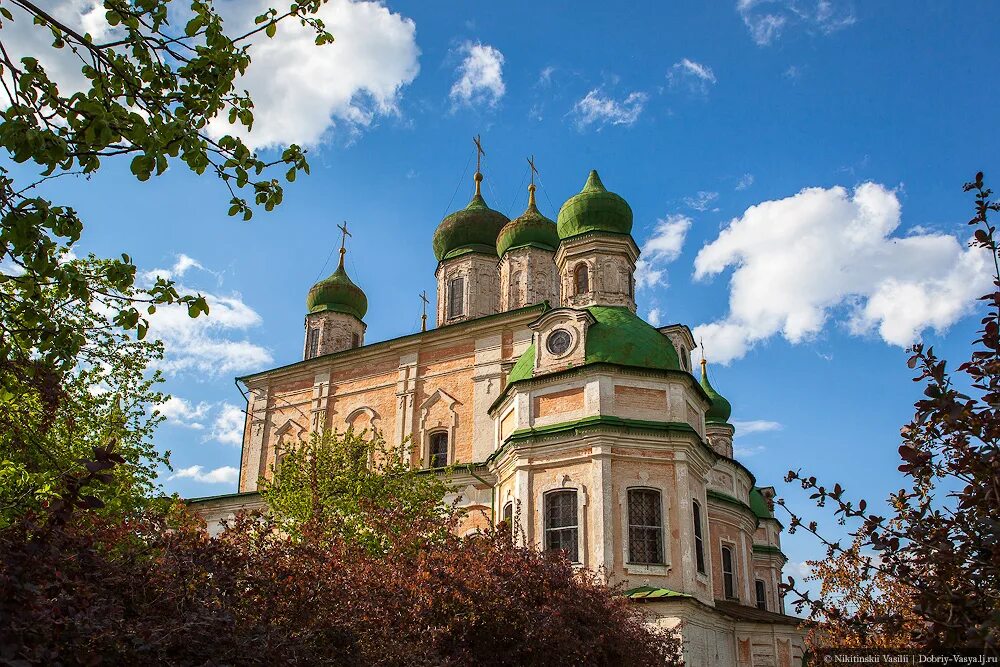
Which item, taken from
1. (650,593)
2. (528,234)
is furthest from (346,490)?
(528,234)

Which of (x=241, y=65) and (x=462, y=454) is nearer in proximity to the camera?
(x=241, y=65)

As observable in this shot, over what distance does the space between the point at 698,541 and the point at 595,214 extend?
9256mm

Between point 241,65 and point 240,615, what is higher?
point 241,65

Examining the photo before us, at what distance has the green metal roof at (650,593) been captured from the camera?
57.5 ft

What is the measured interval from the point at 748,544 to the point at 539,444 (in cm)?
1082

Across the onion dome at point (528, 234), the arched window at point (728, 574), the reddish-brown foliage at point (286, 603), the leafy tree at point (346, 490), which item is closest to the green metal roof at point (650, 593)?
the reddish-brown foliage at point (286, 603)

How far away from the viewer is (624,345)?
20469 mm

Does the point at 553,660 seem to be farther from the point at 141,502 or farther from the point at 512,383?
the point at 512,383

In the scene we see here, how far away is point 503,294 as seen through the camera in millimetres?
29734

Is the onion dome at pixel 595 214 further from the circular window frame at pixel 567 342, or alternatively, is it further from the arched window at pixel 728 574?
the arched window at pixel 728 574

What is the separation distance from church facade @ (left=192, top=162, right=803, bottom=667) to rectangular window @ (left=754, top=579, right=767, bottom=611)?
7 centimetres

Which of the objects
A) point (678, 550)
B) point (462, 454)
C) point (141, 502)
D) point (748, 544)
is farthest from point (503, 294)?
point (141, 502)

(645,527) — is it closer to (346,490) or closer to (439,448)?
(346,490)

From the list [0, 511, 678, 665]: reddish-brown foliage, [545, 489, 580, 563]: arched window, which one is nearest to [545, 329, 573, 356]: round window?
[545, 489, 580, 563]: arched window
